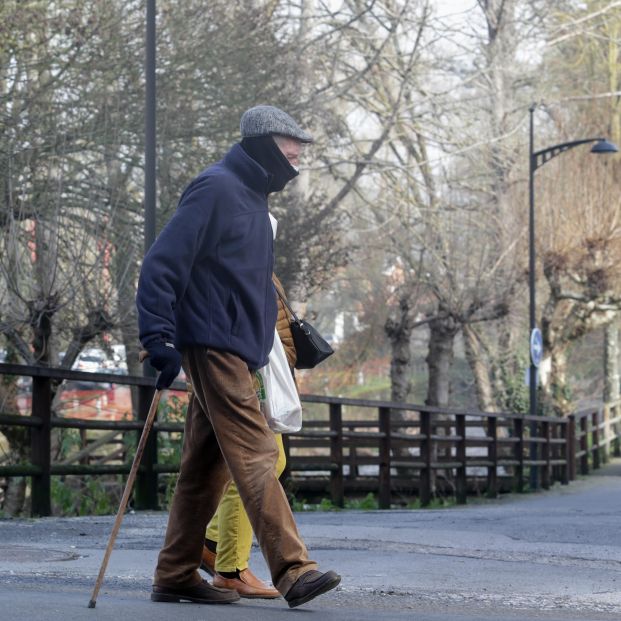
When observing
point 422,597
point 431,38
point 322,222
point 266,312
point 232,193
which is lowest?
point 422,597

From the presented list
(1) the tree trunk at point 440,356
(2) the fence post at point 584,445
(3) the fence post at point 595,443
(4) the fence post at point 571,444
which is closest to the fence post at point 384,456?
(4) the fence post at point 571,444

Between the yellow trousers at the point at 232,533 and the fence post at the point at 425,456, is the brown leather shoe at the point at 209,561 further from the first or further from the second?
the fence post at the point at 425,456

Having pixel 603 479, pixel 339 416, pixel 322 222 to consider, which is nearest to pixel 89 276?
pixel 339 416

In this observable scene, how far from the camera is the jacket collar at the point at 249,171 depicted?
5.47m

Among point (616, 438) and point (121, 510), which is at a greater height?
point (616, 438)

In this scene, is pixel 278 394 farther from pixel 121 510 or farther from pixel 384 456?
pixel 384 456

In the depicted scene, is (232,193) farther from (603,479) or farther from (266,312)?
(603,479)

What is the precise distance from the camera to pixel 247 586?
18.6ft

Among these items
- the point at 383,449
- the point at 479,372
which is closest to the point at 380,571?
the point at 383,449

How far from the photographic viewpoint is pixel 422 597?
19.1 feet

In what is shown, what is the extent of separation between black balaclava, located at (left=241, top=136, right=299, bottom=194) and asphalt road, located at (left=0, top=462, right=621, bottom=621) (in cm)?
160

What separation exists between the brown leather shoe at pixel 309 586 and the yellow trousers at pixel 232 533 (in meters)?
0.66

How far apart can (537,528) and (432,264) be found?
811 inches

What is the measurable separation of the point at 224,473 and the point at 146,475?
629 cm
